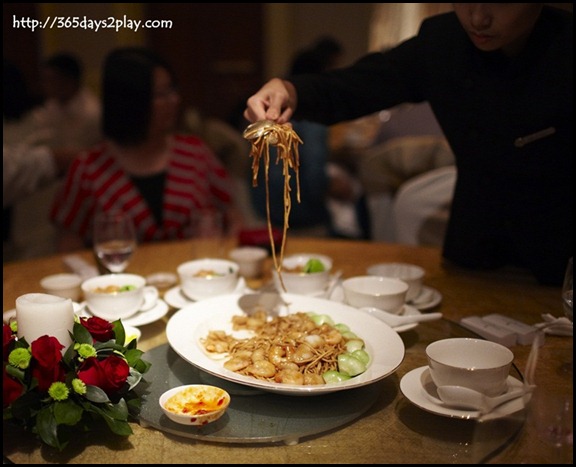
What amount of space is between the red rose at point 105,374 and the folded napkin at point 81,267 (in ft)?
2.64

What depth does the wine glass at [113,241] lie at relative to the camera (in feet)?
6.18

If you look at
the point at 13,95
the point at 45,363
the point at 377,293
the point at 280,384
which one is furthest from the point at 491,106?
the point at 13,95

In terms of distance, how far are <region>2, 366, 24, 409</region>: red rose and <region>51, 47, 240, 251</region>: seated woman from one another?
5.65ft

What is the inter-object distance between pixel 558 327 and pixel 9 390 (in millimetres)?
1212

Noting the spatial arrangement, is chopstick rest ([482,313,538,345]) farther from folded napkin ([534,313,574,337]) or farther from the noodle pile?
the noodle pile

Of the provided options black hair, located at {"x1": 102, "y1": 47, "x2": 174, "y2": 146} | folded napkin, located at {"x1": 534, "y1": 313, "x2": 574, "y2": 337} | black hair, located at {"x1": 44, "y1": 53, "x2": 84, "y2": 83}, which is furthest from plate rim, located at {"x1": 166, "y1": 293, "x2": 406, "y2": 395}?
black hair, located at {"x1": 44, "y1": 53, "x2": 84, "y2": 83}

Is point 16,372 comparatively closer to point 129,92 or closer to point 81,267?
point 81,267

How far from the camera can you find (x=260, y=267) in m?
2.02

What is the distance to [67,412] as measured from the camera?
1.06 m

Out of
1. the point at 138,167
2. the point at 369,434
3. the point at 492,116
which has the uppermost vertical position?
the point at 492,116

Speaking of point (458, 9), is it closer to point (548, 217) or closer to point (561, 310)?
point (548, 217)

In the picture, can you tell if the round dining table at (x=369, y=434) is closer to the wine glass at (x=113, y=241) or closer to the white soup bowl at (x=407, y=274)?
the white soup bowl at (x=407, y=274)

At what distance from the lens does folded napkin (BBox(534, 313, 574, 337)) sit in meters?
1.52

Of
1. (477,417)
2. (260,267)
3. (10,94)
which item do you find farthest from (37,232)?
(477,417)
